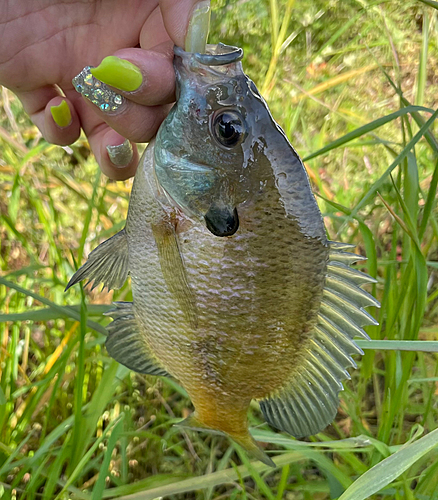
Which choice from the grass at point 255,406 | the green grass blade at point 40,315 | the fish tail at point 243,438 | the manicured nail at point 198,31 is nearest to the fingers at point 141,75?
the manicured nail at point 198,31

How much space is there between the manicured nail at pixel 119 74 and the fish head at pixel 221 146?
0.29 feet

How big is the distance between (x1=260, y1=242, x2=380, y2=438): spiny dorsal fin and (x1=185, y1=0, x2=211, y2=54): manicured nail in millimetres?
487

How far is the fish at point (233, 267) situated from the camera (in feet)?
2.68

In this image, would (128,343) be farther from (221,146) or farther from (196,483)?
(221,146)

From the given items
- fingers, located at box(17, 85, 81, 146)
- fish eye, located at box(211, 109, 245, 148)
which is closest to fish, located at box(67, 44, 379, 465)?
fish eye, located at box(211, 109, 245, 148)

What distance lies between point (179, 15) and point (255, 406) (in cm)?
142

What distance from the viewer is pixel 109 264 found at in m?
1.07

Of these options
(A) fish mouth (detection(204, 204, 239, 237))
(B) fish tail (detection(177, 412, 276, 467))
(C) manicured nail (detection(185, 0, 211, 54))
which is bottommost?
(B) fish tail (detection(177, 412, 276, 467))

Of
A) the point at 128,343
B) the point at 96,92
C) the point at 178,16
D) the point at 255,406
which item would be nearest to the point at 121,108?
the point at 96,92

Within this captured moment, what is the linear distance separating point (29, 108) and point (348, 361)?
1345 mm

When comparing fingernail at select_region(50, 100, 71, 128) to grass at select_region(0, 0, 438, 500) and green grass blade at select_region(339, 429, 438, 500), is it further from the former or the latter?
green grass blade at select_region(339, 429, 438, 500)

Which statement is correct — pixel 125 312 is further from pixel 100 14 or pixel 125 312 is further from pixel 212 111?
pixel 100 14

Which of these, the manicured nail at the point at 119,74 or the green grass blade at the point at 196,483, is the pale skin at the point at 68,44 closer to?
the manicured nail at the point at 119,74

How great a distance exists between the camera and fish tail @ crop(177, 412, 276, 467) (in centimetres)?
99
